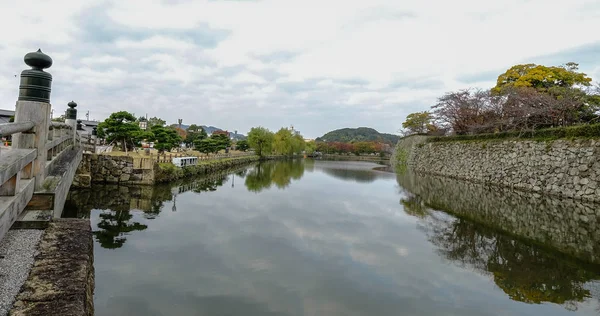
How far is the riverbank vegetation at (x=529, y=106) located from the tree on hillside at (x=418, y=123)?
13.7 metres

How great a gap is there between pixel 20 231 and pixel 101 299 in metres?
1.44

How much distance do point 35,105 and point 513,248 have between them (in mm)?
8066

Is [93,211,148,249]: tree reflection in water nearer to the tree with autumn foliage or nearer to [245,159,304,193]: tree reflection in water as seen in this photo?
[245,159,304,193]: tree reflection in water

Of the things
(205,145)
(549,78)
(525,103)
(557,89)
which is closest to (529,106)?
(525,103)

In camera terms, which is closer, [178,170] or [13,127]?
[13,127]

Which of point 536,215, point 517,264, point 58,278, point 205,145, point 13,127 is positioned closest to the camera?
point 58,278

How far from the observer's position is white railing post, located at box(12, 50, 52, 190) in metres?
3.30

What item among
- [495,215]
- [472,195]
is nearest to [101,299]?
[495,215]

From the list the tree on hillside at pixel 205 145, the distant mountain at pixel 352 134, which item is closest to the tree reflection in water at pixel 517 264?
the tree on hillside at pixel 205 145

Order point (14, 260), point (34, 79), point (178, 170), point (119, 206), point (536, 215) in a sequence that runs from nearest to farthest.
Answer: point (14, 260), point (34, 79), point (119, 206), point (536, 215), point (178, 170)

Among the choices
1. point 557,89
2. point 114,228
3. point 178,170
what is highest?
point 557,89

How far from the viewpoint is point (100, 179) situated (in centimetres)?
1298

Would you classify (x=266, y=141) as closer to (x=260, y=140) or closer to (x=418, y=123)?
(x=260, y=140)

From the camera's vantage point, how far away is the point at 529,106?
18.6 metres
